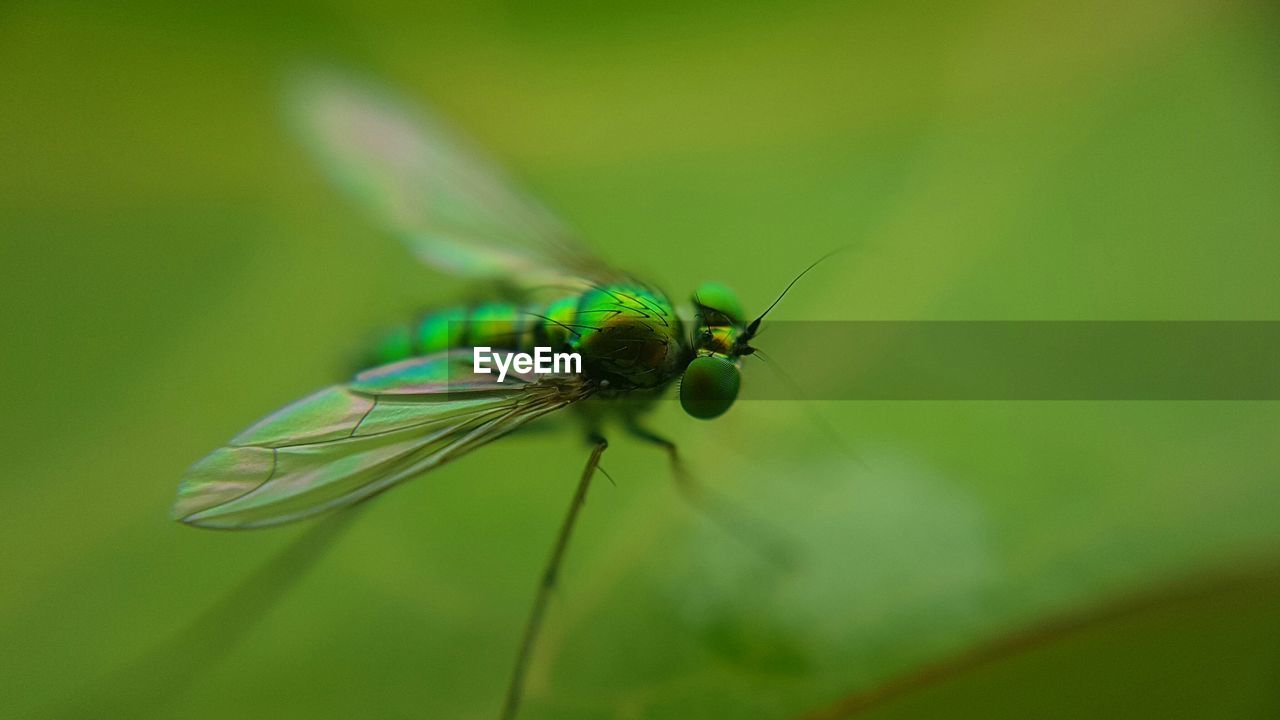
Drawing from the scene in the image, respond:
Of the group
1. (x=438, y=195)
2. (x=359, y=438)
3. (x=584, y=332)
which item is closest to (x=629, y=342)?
(x=584, y=332)

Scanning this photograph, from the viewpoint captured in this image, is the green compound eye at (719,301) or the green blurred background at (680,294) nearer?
the green blurred background at (680,294)

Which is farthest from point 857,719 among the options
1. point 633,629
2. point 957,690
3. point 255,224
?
point 255,224

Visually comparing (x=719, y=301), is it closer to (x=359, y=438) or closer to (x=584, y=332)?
(x=584, y=332)

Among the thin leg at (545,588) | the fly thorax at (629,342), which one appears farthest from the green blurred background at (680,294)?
the fly thorax at (629,342)

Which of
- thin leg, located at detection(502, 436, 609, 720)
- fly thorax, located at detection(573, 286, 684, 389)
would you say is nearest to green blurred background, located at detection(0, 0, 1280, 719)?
thin leg, located at detection(502, 436, 609, 720)

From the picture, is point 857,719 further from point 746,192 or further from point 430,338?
point 746,192

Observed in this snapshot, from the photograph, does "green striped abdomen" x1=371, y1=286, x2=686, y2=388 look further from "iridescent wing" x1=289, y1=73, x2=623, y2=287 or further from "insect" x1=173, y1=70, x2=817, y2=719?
"iridescent wing" x1=289, y1=73, x2=623, y2=287

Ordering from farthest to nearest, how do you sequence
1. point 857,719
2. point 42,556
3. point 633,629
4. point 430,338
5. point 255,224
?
point 255,224, point 430,338, point 42,556, point 633,629, point 857,719

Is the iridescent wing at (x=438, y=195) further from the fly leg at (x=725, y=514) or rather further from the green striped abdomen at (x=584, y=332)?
the fly leg at (x=725, y=514)
